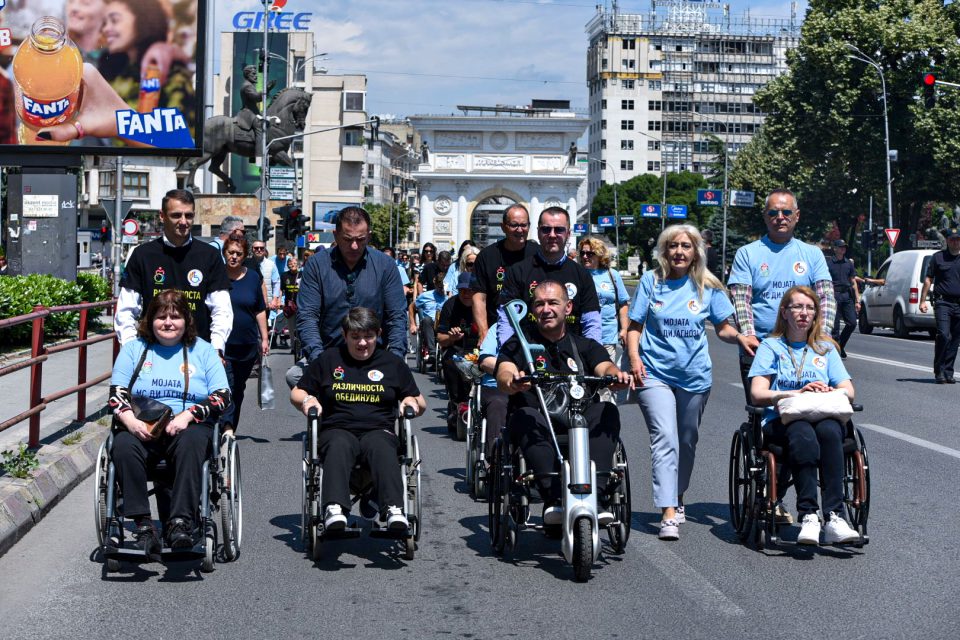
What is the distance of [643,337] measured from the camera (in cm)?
780

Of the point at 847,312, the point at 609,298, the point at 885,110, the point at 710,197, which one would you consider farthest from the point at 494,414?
the point at 710,197

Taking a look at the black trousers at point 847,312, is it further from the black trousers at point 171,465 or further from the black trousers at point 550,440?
the black trousers at point 171,465

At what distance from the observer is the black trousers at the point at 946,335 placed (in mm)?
17641

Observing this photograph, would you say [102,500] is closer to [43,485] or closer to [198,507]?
[198,507]

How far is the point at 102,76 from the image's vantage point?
25516 millimetres

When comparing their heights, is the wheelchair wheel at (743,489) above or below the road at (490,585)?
above

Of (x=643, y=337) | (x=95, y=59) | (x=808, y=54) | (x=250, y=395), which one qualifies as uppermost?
(x=808, y=54)

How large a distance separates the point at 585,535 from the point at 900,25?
53950mm

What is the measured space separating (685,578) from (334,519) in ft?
5.38

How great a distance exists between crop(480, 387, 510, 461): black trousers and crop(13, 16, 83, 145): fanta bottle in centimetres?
1970

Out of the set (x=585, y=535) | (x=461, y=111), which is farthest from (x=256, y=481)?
(x=461, y=111)

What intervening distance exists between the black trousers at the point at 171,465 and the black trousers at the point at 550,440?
4.94 ft

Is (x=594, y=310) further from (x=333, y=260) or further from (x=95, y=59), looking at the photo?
(x=95, y=59)

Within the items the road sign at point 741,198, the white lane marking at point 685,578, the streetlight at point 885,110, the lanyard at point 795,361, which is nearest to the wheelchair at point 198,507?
the white lane marking at point 685,578
